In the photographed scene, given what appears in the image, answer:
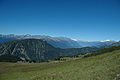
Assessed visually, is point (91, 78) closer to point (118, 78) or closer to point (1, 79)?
point (118, 78)

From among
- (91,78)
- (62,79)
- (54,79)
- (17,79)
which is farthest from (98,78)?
(17,79)

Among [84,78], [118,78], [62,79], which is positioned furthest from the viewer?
A: [62,79]

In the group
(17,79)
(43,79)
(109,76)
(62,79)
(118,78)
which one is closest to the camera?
(118,78)

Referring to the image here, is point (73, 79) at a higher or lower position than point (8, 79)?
higher

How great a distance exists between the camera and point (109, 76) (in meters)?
24.3

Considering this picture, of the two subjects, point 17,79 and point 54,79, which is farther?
point 17,79

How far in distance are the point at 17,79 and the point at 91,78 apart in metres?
21.9

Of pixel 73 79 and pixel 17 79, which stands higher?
pixel 73 79

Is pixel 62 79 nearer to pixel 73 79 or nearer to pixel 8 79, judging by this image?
pixel 73 79

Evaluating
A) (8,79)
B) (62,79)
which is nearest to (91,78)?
(62,79)

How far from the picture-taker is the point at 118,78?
22.3m

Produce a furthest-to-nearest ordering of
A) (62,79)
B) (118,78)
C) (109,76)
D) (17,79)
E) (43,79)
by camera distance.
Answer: (17,79)
(43,79)
(62,79)
(109,76)
(118,78)

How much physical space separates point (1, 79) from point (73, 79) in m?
23.7

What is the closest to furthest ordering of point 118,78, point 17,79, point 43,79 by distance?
point 118,78 < point 43,79 < point 17,79
